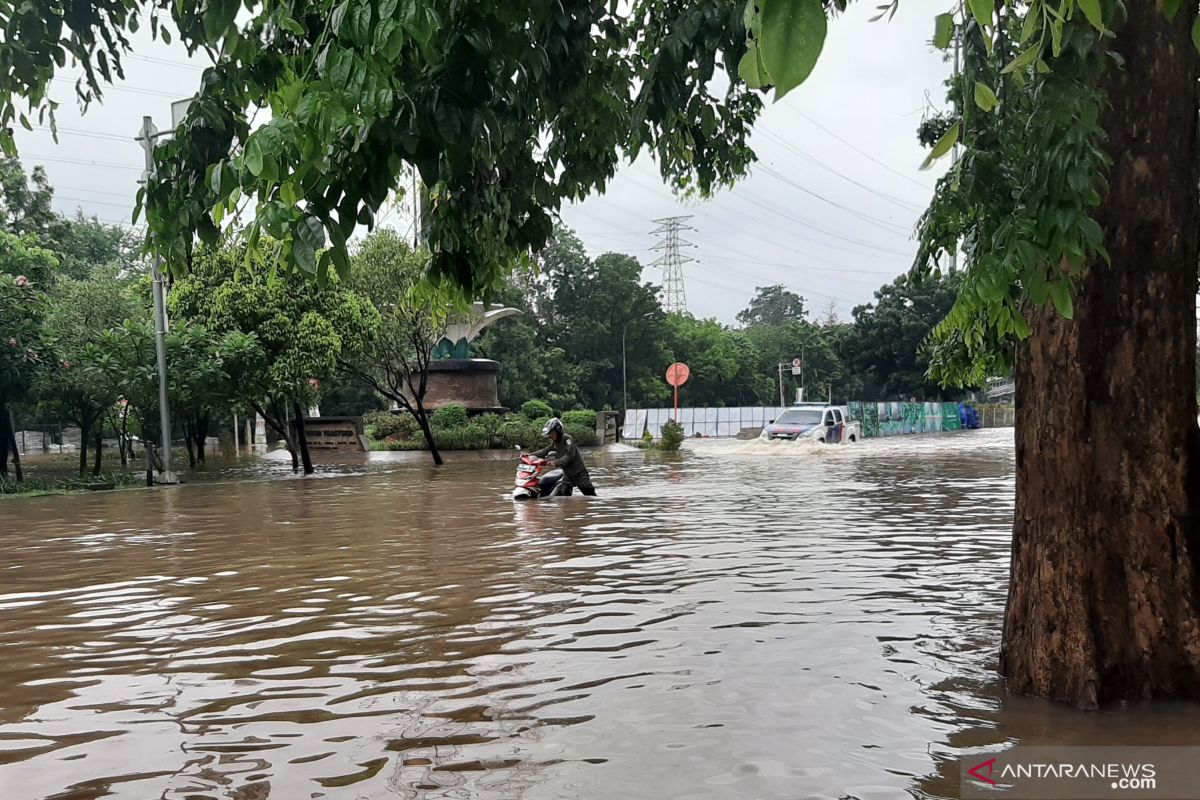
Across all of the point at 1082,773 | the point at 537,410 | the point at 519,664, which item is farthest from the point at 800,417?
the point at 1082,773

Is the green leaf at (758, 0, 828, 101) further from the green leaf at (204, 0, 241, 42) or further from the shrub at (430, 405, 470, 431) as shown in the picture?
the shrub at (430, 405, 470, 431)

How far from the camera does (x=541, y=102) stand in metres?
4.55

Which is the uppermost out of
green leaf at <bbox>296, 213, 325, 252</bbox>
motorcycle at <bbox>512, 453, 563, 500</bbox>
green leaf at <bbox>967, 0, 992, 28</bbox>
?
green leaf at <bbox>967, 0, 992, 28</bbox>

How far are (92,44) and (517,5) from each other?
1.92m

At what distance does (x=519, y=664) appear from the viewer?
18.6 ft

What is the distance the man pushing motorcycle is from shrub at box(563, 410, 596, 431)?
2362 centimetres

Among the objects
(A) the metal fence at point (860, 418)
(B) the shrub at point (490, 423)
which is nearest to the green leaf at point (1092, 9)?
(B) the shrub at point (490, 423)

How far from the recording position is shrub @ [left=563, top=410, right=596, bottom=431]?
4049 cm

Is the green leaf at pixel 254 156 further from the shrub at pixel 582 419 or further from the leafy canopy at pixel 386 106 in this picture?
the shrub at pixel 582 419

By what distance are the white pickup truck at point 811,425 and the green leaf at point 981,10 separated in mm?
34011

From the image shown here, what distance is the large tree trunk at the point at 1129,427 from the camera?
4203 millimetres

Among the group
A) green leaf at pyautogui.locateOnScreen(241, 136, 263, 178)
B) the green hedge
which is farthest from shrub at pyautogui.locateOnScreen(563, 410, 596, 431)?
green leaf at pyautogui.locateOnScreen(241, 136, 263, 178)

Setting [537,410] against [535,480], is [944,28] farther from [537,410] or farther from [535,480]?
[537,410]

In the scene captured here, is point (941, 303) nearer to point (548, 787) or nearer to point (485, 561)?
point (485, 561)
